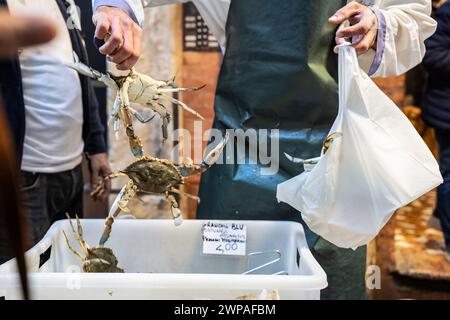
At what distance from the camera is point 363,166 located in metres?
0.92

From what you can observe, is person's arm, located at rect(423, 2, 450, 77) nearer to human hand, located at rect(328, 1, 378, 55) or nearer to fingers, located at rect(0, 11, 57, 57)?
human hand, located at rect(328, 1, 378, 55)

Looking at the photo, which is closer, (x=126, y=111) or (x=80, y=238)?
(x=126, y=111)

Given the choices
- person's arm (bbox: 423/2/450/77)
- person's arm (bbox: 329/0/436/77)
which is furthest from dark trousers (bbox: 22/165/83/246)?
person's arm (bbox: 423/2/450/77)

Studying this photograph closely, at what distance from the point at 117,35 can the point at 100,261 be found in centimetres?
45

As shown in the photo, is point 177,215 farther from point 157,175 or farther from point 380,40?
point 380,40

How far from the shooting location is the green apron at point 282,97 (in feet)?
4.02

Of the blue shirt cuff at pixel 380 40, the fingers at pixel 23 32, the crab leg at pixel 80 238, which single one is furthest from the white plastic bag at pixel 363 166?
the fingers at pixel 23 32

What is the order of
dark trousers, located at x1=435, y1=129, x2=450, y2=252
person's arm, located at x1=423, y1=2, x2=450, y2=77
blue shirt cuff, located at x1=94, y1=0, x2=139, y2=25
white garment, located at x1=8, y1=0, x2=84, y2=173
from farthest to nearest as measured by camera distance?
dark trousers, located at x1=435, y1=129, x2=450, y2=252 < person's arm, located at x1=423, y1=2, x2=450, y2=77 < white garment, located at x1=8, y1=0, x2=84, y2=173 < blue shirt cuff, located at x1=94, y1=0, x2=139, y2=25

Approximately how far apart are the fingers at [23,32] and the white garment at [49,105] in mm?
1178

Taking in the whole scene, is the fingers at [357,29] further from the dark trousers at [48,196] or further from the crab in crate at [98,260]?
the dark trousers at [48,196]

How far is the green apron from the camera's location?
1.23m

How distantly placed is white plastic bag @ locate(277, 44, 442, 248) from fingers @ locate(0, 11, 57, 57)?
2.28 ft

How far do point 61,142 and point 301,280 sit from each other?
3.11ft

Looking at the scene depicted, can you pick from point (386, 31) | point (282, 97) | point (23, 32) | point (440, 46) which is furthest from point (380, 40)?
point (440, 46)
